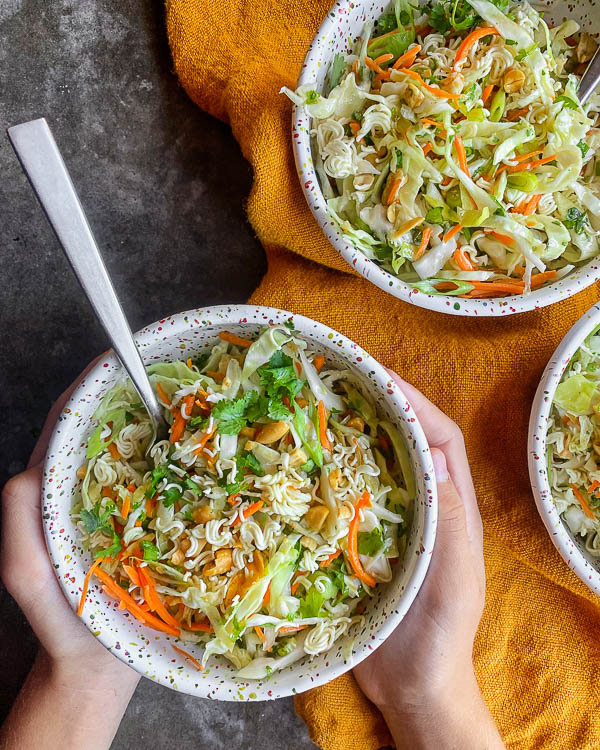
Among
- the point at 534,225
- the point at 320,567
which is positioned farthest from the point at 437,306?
the point at 320,567

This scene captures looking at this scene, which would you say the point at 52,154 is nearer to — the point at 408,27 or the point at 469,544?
the point at 408,27

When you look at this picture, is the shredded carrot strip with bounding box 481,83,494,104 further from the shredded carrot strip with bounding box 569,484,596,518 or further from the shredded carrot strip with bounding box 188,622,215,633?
the shredded carrot strip with bounding box 188,622,215,633

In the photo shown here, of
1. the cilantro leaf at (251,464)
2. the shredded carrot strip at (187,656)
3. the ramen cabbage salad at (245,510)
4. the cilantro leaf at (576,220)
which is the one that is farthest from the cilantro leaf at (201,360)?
the cilantro leaf at (576,220)

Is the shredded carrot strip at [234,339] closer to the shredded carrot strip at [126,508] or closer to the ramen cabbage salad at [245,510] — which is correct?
the ramen cabbage salad at [245,510]

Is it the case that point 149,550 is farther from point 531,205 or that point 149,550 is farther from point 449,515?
point 531,205

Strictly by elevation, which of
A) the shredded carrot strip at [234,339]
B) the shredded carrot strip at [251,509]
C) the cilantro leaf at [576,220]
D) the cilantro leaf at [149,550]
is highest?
the cilantro leaf at [576,220]
